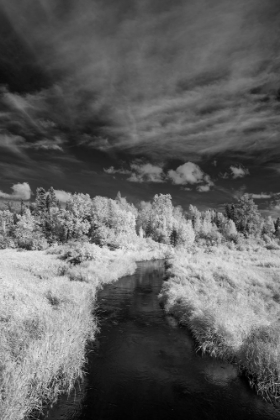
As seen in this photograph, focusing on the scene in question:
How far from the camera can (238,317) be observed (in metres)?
14.6

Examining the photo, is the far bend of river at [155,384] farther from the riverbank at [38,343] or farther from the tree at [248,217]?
the tree at [248,217]

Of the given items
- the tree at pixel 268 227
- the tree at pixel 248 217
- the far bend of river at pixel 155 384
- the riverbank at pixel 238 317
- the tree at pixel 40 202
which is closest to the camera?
the far bend of river at pixel 155 384

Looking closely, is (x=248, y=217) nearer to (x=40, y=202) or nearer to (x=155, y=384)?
(x=40, y=202)

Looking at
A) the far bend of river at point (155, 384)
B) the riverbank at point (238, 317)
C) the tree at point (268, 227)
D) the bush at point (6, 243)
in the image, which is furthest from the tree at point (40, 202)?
the tree at point (268, 227)

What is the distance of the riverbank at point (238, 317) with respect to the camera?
10.6 metres

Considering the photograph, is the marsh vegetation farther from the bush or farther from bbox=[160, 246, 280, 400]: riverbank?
the bush

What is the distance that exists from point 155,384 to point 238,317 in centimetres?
636

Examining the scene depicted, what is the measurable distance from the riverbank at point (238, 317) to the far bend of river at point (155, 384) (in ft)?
2.16

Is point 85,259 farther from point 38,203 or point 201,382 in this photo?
point 38,203

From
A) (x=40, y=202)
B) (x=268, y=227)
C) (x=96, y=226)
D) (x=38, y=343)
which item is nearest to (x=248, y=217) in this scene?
(x=268, y=227)

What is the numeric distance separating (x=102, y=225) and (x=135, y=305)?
168 feet

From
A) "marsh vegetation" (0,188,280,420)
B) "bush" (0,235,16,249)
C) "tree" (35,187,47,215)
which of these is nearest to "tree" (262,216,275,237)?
"marsh vegetation" (0,188,280,420)

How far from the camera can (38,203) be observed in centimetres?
8569

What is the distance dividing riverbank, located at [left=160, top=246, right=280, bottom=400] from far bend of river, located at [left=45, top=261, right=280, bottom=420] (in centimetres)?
66
